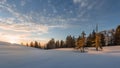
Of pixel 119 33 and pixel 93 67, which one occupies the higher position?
pixel 119 33

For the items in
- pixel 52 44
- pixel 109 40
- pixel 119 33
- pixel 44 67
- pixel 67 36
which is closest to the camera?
pixel 44 67

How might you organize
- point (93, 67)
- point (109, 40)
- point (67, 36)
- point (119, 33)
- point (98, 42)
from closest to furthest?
point (93, 67) < point (98, 42) < point (119, 33) < point (109, 40) < point (67, 36)

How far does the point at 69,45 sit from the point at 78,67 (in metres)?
99.1

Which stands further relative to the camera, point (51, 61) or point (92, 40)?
point (92, 40)

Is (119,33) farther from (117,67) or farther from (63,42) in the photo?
(117,67)

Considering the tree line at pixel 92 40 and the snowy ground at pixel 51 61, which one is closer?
the snowy ground at pixel 51 61

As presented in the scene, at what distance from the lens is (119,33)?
79.9m

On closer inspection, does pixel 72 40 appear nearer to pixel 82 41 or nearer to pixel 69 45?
pixel 69 45

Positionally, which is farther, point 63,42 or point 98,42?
point 63,42

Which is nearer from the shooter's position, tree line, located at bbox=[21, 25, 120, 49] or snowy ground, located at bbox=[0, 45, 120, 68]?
snowy ground, located at bbox=[0, 45, 120, 68]

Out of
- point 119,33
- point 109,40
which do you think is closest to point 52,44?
point 109,40

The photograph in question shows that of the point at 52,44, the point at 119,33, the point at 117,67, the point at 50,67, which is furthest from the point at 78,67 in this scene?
the point at 52,44

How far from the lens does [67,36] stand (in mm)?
118438

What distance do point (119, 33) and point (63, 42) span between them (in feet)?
198
